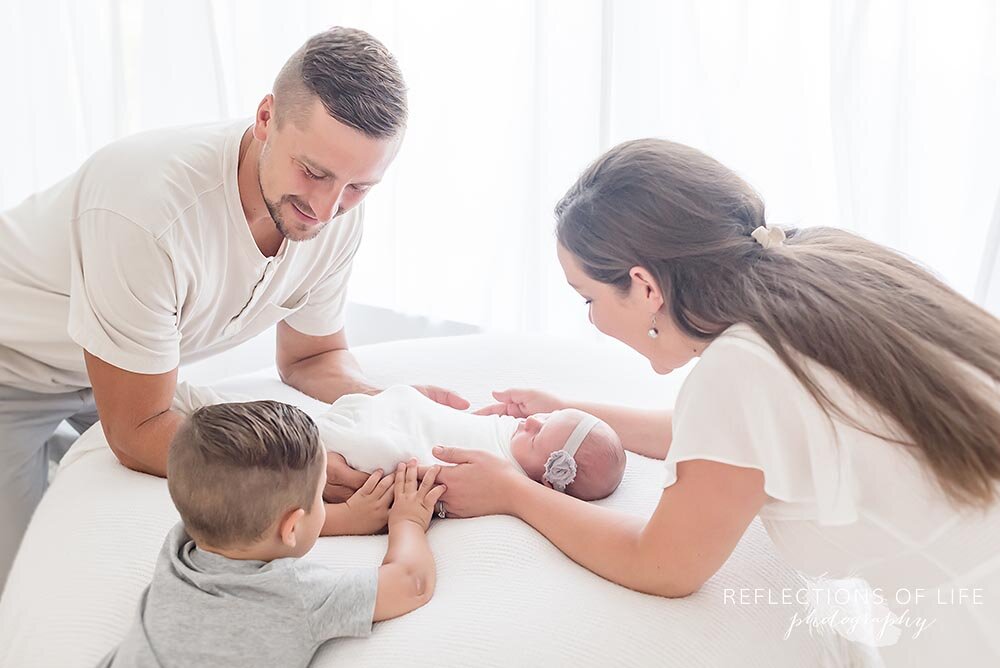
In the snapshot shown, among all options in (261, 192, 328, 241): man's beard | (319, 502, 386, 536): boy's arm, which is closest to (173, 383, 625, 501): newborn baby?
(319, 502, 386, 536): boy's arm

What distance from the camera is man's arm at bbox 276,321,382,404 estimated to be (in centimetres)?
221

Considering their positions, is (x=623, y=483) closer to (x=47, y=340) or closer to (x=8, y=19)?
(x=47, y=340)

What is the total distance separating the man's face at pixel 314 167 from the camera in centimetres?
172

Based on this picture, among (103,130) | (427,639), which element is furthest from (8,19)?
(427,639)

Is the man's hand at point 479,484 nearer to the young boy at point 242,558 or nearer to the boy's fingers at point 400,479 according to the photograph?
the boy's fingers at point 400,479

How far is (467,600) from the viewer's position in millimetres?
1481

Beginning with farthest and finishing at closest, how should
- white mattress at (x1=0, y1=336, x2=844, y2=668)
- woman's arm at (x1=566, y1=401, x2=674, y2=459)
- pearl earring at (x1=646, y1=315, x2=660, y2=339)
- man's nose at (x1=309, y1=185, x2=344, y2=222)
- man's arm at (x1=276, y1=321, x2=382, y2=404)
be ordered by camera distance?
man's arm at (x1=276, y1=321, x2=382, y2=404) → woman's arm at (x1=566, y1=401, x2=674, y2=459) → man's nose at (x1=309, y1=185, x2=344, y2=222) → pearl earring at (x1=646, y1=315, x2=660, y2=339) → white mattress at (x1=0, y1=336, x2=844, y2=668)

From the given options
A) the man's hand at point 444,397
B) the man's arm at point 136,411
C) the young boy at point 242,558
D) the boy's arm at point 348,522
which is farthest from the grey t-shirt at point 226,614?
the man's hand at point 444,397

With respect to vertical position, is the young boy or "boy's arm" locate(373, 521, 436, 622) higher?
the young boy

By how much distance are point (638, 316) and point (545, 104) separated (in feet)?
4.73

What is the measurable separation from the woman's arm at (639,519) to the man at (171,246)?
0.79 feet

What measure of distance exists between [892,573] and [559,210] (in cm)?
73

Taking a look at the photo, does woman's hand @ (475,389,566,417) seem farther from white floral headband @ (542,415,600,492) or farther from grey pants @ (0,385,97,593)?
grey pants @ (0,385,97,593)

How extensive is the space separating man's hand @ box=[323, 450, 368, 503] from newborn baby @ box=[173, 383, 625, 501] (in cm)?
2
